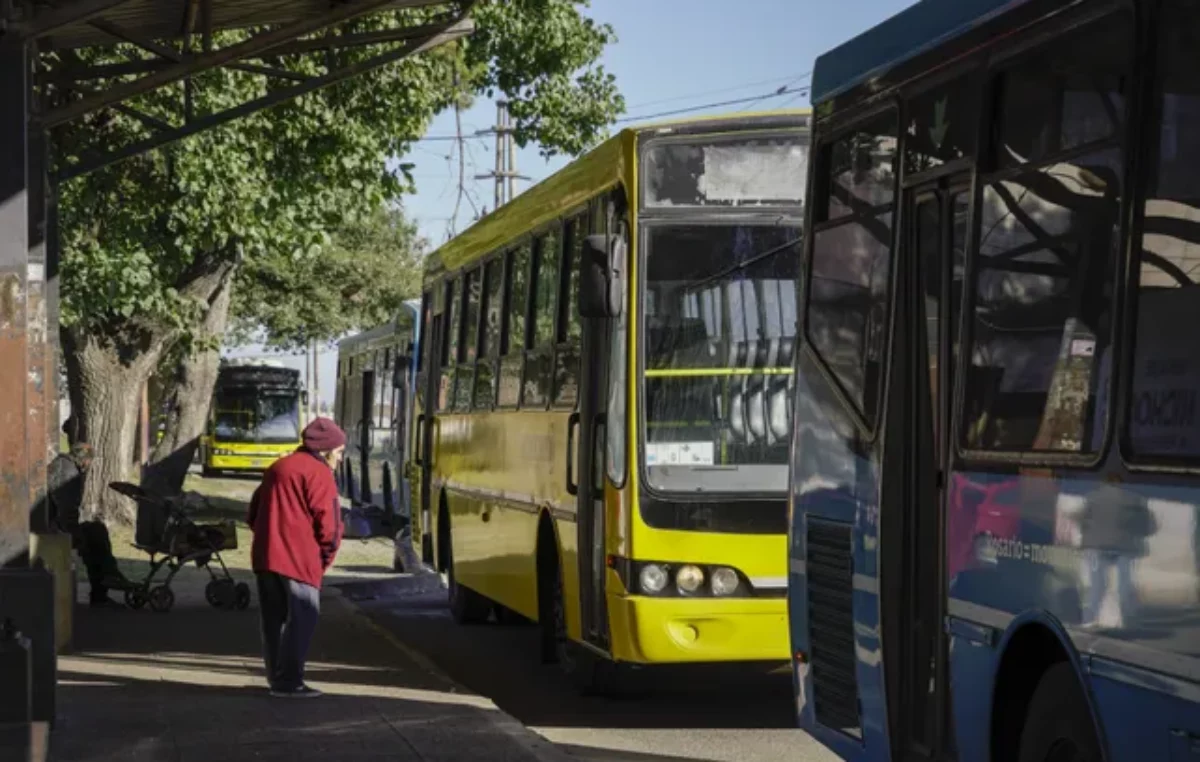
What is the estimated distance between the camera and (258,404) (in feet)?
212

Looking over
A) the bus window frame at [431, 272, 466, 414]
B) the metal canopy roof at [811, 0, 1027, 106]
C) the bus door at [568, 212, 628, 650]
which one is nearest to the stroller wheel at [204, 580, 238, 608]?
the bus window frame at [431, 272, 466, 414]

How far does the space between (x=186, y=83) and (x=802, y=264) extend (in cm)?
769

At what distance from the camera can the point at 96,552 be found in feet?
70.1

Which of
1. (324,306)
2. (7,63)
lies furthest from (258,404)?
(7,63)

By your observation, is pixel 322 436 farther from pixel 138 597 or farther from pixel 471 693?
pixel 138 597

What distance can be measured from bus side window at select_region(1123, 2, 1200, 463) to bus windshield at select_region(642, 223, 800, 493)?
6146 mm

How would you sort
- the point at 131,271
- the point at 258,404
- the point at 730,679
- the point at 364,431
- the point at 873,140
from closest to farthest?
1. the point at 873,140
2. the point at 730,679
3. the point at 131,271
4. the point at 364,431
5. the point at 258,404

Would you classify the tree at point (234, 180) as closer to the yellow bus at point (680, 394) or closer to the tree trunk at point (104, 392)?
the tree trunk at point (104, 392)

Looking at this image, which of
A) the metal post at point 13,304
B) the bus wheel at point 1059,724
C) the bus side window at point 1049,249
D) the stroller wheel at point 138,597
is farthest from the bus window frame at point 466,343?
the bus wheel at point 1059,724

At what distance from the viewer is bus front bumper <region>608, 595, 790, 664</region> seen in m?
12.2

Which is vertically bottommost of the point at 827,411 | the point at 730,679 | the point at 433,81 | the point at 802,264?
the point at 730,679

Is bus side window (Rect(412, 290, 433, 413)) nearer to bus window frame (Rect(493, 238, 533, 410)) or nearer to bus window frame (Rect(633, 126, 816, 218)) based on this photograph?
bus window frame (Rect(493, 238, 533, 410))

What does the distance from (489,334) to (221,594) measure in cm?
562

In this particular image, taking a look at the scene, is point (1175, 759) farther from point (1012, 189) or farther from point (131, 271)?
point (131, 271)
